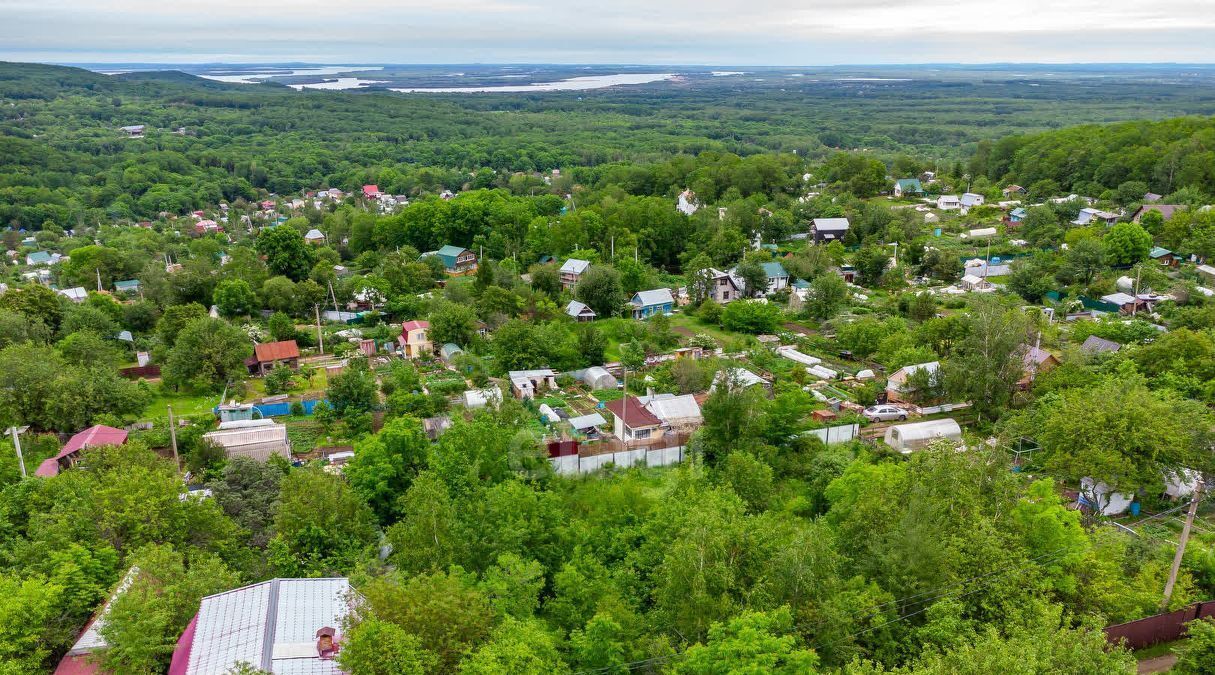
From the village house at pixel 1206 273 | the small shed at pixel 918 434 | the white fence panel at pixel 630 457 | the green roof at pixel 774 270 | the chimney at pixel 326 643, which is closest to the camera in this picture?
the chimney at pixel 326 643

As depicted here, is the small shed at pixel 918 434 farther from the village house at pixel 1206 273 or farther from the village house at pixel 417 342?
the village house at pixel 1206 273

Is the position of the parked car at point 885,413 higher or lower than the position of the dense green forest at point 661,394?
lower

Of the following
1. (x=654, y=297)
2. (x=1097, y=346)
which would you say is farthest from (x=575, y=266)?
(x=1097, y=346)

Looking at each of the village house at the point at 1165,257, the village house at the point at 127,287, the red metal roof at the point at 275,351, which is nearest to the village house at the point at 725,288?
the red metal roof at the point at 275,351

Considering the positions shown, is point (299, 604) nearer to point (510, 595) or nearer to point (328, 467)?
point (510, 595)

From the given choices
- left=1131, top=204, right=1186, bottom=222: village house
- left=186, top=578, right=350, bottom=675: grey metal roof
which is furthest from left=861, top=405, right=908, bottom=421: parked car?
left=1131, top=204, right=1186, bottom=222: village house

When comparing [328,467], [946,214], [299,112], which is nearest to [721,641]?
[328,467]

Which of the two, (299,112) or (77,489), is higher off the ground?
(299,112)
